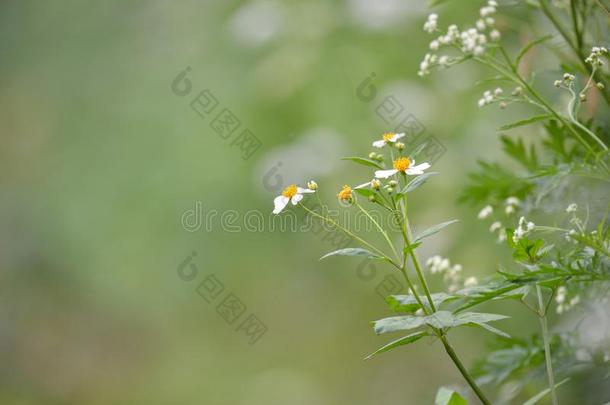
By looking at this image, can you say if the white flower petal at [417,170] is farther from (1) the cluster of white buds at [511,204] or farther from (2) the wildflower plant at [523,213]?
(1) the cluster of white buds at [511,204]

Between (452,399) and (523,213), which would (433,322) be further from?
(523,213)

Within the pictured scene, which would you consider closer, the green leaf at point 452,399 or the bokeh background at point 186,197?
the green leaf at point 452,399

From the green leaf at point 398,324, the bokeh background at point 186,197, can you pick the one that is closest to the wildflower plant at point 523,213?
the green leaf at point 398,324

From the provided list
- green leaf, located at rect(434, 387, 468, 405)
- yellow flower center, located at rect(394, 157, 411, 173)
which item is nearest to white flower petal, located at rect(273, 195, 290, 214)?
yellow flower center, located at rect(394, 157, 411, 173)

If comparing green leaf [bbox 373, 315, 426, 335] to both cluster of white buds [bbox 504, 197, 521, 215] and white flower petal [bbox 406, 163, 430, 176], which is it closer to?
white flower petal [bbox 406, 163, 430, 176]

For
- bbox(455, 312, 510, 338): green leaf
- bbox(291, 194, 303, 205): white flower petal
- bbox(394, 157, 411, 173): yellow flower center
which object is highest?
bbox(291, 194, 303, 205): white flower petal

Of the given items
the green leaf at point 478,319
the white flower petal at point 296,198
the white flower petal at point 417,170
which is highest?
the white flower petal at point 296,198

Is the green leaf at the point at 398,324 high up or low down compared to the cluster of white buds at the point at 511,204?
up
